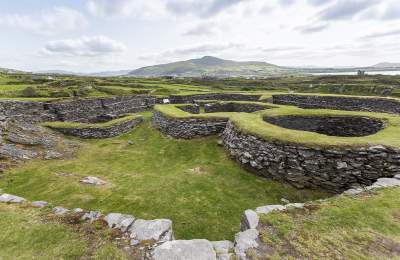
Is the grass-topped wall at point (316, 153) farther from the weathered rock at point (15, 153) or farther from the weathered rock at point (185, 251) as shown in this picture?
the weathered rock at point (15, 153)

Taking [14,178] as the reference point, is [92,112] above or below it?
above

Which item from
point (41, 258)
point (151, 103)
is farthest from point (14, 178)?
point (151, 103)

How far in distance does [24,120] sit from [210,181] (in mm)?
18651

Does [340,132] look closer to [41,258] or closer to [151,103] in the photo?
[41,258]

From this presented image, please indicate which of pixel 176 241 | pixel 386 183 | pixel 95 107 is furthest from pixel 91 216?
pixel 95 107

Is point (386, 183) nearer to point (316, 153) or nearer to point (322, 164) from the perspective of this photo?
point (322, 164)

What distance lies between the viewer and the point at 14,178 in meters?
10.8

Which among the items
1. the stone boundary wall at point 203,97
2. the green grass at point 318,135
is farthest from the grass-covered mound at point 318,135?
the stone boundary wall at point 203,97

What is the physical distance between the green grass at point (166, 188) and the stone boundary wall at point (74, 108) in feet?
28.1

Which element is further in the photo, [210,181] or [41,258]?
[210,181]

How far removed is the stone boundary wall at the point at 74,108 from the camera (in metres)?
18.9

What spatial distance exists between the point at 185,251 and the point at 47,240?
3823mm

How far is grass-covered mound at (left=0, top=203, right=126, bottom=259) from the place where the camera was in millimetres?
5098

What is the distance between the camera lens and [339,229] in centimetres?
571
